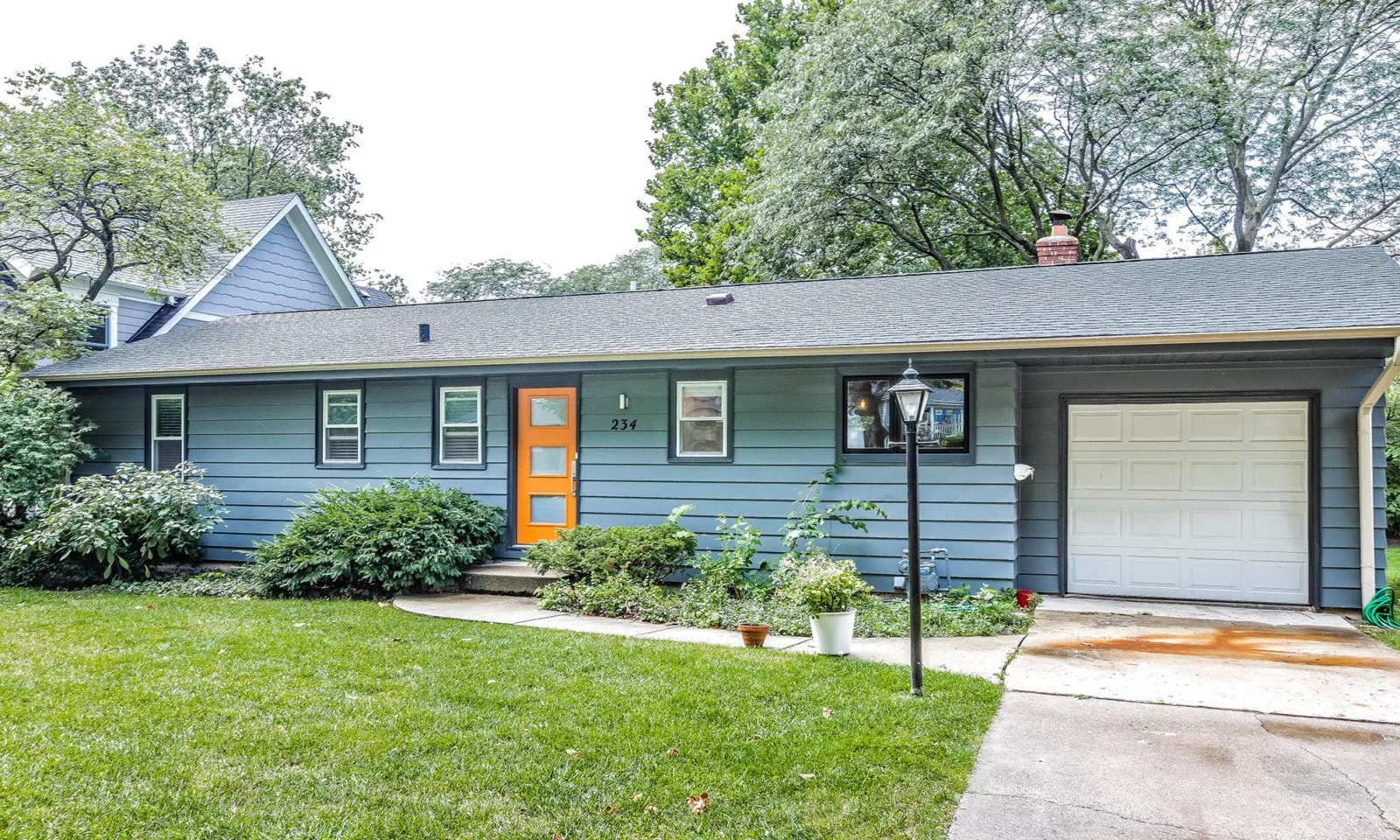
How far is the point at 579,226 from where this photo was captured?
3753 cm

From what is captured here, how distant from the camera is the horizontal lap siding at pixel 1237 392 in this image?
23.6 feet

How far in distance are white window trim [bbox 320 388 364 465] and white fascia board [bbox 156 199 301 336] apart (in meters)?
3.78

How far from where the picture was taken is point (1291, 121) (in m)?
15.8

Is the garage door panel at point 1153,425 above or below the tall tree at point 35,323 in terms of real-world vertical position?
below

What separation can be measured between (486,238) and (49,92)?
26.4 meters

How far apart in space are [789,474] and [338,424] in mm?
5016

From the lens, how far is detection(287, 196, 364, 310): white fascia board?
15812mm

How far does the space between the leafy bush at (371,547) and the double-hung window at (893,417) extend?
11.9 feet

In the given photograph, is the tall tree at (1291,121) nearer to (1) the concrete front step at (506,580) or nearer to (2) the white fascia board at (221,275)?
(1) the concrete front step at (506,580)

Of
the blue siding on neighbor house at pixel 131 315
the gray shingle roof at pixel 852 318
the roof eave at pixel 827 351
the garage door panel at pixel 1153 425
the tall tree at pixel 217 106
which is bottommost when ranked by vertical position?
the garage door panel at pixel 1153 425

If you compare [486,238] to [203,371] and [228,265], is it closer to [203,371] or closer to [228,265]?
[228,265]

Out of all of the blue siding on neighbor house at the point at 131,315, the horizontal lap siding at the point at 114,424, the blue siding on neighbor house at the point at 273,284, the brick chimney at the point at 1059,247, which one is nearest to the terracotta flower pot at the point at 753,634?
the brick chimney at the point at 1059,247

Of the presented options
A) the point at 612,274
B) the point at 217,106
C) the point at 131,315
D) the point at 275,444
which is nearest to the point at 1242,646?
the point at 275,444

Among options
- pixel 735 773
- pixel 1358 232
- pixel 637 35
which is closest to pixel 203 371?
pixel 735 773
